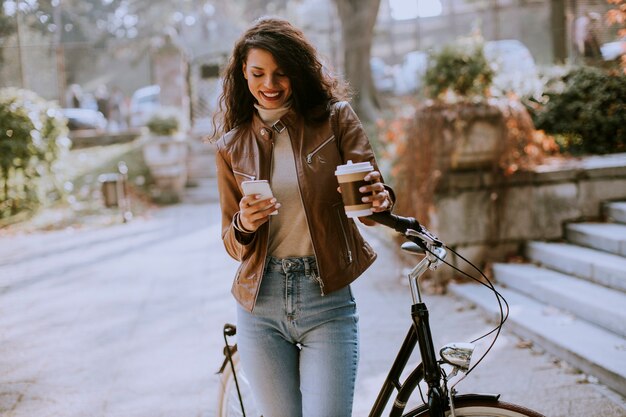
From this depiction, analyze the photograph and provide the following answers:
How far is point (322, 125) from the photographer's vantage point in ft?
7.30

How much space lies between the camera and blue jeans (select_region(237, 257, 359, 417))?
2.13 metres

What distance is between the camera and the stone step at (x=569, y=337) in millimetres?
3906

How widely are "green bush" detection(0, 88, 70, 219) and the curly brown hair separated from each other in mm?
9725

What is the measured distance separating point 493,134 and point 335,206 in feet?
13.8

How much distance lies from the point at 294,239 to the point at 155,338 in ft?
11.5

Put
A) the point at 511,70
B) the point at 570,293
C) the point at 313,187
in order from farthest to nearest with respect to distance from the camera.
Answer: the point at 511,70, the point at 570,293, the point at 313,187

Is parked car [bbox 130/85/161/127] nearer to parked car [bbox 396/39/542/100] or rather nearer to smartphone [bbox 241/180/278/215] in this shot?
parked car [bbox 396/39/542/100]

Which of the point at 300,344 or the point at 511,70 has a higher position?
the point at 511,70

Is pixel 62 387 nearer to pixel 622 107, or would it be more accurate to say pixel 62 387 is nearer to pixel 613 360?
pixel 613 360

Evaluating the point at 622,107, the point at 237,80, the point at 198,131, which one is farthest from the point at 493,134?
the point at 198,131

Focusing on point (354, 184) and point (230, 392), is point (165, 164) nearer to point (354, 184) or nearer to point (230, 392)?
point (230, 392)

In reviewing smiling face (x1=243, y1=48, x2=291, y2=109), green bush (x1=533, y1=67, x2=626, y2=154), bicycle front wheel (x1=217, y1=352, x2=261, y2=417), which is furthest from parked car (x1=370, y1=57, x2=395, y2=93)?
smiling face (x1=243, y1=48, x2=291, y2=109)

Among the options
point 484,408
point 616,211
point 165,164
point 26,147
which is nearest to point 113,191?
point 26,147

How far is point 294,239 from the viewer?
219 centimetres
